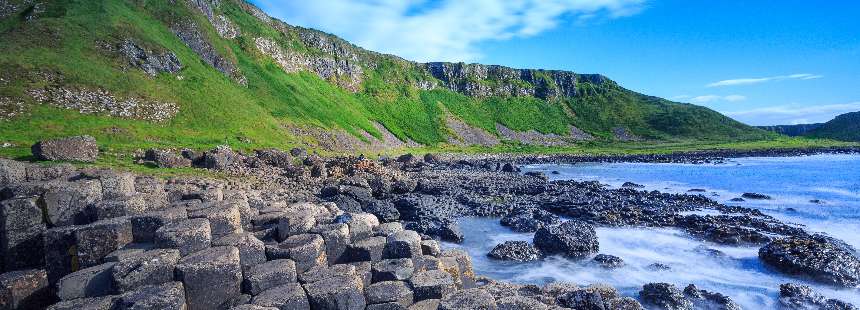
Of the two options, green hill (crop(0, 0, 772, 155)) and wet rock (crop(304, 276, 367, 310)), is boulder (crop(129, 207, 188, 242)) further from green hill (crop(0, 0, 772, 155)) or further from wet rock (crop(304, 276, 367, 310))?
green hill (crop(0, 0, 772, 155))

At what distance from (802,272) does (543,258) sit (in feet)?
28.9

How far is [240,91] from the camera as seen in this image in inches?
2729

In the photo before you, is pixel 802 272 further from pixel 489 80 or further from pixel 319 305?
pixel 489 80

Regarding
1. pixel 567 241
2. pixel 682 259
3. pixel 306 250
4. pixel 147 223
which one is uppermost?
pixel 147 223

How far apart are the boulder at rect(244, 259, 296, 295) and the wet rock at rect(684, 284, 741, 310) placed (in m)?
11.3

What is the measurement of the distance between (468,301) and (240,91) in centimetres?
6829

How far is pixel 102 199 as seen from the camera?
11945 mm

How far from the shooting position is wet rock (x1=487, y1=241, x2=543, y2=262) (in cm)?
1803

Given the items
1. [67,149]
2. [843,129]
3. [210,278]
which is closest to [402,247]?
[210,278]

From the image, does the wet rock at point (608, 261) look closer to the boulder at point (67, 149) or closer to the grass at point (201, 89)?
the grass at point (201, 89)

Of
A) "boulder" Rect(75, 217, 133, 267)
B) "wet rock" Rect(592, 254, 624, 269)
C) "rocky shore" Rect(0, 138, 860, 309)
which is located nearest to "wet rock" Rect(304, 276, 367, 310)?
"rocky shore" Rect(0, 138, 860, 309)

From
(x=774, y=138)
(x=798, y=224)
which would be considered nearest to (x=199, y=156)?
(x=798, y=224)

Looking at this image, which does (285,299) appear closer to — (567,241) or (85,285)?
(85,285)

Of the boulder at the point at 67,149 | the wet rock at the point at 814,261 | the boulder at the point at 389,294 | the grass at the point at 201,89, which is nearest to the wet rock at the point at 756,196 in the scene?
the wet rock at the point at 814,261
